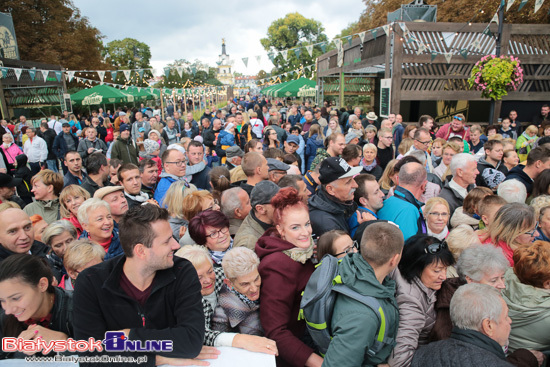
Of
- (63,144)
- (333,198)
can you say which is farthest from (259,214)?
(63,144)

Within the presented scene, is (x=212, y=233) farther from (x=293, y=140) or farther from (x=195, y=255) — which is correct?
(x=293, y=140)

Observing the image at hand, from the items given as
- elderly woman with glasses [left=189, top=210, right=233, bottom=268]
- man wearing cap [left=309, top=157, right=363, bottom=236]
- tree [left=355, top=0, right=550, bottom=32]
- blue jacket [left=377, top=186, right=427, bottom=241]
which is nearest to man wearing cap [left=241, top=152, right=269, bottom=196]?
man wearing cap [left=309, top=157, right=363, bottom=236]

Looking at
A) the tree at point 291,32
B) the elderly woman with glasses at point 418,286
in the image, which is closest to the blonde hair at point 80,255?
the elderly woman with glasses at point 418,286

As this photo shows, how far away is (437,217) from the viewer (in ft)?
10.5

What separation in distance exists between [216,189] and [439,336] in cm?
A: 289

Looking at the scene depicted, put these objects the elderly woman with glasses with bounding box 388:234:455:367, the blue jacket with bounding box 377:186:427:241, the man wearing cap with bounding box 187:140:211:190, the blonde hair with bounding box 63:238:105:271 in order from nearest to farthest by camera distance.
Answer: the elderly woman with glasses with bounding box 388:234:455:367
the blonde hair with bounding box 63:238:105:271
the blue jacket with bounding box 377:186:427:241
the man wearing cap with bounding box 187:140:211:190

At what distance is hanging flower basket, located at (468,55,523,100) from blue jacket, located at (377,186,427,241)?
22.2 ft

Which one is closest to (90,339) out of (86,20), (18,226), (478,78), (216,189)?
(18,226)

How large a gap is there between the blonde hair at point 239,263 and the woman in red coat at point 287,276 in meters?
0.09

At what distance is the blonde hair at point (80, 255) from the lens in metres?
2.47

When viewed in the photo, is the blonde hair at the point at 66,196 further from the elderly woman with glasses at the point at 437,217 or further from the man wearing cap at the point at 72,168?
the elderly woman with glasses at the point at 437,217

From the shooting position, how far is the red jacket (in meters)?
1.93

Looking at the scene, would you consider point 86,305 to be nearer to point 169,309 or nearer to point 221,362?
point 169,309

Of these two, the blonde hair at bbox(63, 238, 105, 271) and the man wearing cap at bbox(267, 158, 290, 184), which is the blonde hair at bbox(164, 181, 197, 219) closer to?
the blonde hair at bbox(63, 238, 105, 271)
